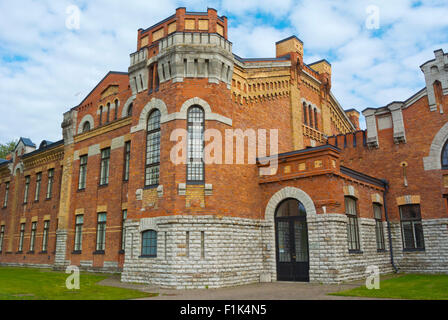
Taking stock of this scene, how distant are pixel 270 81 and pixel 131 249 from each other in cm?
1196

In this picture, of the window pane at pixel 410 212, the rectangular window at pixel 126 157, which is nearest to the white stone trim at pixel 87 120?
the rectangular window at pixel 126 157

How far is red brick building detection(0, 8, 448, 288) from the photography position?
16922 millimetres

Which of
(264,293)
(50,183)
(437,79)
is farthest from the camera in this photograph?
(50,183)

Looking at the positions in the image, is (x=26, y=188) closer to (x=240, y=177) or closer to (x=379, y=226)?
(x=240, y=177)

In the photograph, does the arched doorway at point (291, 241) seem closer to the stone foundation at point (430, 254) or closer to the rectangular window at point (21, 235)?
the stone foundation at point (430, 254)

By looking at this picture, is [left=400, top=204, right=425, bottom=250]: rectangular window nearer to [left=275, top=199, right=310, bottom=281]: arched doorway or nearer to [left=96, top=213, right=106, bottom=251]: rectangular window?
[left=275, top=199, right=310, bottom=281]: arched doorway

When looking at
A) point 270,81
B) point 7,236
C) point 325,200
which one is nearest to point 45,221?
point 7,236

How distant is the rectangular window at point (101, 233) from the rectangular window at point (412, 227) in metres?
17.5

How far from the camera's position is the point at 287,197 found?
18.3 m

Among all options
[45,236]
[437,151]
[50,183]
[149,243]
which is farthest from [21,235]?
[437,151]

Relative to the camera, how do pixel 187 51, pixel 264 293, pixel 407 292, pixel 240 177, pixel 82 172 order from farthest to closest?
pixel 82 172 → pixel 240 177 → pixel 187 51 → pixel 264 293 → pixel 407 292

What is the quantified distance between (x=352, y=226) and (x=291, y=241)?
315cm

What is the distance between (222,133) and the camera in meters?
18.3

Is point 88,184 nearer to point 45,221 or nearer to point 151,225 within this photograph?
point 45,221
